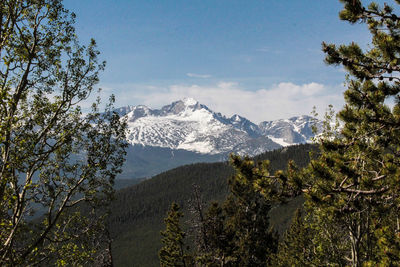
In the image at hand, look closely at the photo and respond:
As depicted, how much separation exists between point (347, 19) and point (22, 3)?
1423 centimetres

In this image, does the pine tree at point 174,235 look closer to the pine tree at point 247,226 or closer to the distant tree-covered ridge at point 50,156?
the pine tree at point 247,226

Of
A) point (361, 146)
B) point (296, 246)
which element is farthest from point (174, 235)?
point (361, 146)

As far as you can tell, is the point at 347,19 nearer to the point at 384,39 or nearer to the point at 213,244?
the point at 384,39

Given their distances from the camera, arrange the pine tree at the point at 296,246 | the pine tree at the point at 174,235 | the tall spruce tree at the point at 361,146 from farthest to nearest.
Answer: the pine tree at the point at 174,235 < the pine tree at the point at 296,246 < the tall spruce tree at the point at 361,146

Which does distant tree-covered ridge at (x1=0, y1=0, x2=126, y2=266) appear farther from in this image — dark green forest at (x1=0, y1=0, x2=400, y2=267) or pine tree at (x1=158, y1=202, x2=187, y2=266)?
pine tree at (x1=158, y1=202, x2=187, y2=266)

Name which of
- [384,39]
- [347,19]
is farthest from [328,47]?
[384,39]

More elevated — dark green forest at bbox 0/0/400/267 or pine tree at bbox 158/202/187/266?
dark green forest at bbox 0/0/400/267

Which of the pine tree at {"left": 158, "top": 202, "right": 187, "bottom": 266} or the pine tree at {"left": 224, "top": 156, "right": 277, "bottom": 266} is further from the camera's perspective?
the pine tree at {"left": 158, "top": 202, "right": 187, "bottom": 266}

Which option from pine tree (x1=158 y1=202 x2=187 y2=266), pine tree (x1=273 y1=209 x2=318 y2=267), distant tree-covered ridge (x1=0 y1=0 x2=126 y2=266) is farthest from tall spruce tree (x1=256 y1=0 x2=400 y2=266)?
pine tree (x1=158 y1=202 x2=187 y2=266)

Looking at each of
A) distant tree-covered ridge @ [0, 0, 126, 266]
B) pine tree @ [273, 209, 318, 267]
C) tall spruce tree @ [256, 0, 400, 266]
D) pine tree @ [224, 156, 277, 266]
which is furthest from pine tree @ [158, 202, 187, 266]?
tall spruce tree @ [256, 0, 400, 266]

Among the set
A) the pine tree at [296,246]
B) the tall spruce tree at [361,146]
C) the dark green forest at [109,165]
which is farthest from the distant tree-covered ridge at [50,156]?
the pine tree at [296,246]

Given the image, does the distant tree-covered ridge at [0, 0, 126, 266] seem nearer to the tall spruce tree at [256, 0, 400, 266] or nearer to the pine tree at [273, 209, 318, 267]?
the tall spruce tree at [256, 0, 400, 266]

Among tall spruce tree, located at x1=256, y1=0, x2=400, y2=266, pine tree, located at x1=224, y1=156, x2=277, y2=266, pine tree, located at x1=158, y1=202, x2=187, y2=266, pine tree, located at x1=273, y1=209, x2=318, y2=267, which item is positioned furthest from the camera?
pine tree, located at x1=158, y1=202, x2=187, y2=266

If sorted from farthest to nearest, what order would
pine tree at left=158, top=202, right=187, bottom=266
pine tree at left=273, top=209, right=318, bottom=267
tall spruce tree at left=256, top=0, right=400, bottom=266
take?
pine tree at left=158, top=202, right=187, bottom=266, pine tree at left=273, top=209, right=318, bottom=267, tall spruce tree at left=256, top=0, right=400, bottom=266
